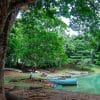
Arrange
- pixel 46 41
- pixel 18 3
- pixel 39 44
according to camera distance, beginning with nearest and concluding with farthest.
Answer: pixel 18 3, pixel 46 41, pixel 39 44

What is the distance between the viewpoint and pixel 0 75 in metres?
7.83

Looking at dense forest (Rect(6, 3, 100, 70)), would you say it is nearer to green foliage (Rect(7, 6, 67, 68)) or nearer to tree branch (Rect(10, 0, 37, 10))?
green foliage (Rect(7, 6, 67, 68))

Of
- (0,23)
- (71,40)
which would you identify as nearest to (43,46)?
(71,40)

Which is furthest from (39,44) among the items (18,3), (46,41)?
(18,3)

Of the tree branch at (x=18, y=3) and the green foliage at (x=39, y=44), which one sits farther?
the green foliage at (x=39, y=44)

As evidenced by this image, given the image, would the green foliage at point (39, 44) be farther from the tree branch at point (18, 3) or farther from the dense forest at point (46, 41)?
the tree branch at point (18, 3)

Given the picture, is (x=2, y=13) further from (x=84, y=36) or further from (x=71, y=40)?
(x=71, y=40)

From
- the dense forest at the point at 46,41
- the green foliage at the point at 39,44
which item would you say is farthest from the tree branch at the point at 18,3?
the green foliage at the point at 39,44

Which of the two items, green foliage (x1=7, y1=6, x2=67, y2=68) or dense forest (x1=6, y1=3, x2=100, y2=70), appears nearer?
dense forest (x1=6, y1=3, x2=100, y2=70)

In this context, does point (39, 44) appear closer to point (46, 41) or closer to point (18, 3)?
point (46, 41)

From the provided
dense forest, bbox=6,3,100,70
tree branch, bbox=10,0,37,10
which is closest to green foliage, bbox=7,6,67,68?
dense forest, bbox=6,3,100,70

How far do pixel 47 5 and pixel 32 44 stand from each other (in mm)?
13736

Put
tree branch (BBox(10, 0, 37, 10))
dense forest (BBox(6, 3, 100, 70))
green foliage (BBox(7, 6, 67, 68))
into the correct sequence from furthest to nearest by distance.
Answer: green foliage (BBox(7, 6, 67, 68))
dense forest (BBox(6, 3, 100, 70))
tree branch (BBox(10, 0, 37, 10))

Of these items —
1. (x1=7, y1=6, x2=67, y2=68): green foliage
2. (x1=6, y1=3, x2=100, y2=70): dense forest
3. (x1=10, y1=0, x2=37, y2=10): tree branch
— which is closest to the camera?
(x1=10, y1=0, x2=37, y2=10): tree branch
